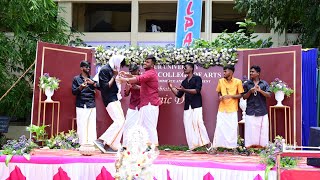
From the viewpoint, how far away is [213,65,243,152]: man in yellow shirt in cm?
786

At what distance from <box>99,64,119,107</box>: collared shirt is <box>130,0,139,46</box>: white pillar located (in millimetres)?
7389

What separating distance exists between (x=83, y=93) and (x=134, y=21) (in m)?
6.88

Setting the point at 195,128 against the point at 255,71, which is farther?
the point at 195,128

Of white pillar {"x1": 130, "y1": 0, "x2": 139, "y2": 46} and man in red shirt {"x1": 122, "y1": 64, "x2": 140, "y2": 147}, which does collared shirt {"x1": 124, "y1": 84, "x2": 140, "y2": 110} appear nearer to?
man in red shirt {"x1": 122, "y1": 64, "x2": 140, "y2": 147}

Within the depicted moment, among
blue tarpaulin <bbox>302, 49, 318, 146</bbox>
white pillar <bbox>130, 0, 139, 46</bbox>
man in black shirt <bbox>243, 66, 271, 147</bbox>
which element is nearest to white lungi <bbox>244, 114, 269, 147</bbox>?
man in black shirt <bbox>243, 66, 271, 147</bbox>

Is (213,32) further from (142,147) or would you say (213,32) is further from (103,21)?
(142,147)

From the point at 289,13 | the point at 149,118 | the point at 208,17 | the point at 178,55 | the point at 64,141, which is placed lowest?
the point at 64,141

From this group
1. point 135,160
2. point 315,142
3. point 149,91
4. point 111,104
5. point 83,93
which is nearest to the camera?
point 135,160

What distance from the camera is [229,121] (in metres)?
7.88

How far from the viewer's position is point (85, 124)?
8.23m

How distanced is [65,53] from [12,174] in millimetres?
3240

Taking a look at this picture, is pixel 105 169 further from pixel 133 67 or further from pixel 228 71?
pixel 228 71

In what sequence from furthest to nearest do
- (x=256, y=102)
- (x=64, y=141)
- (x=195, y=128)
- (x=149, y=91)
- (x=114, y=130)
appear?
1. (x=64, y=141)
2. (x=195, y=128)
3. (x=256, y=102)
4. (x=149, y=91)
5. (x=114, y=130)

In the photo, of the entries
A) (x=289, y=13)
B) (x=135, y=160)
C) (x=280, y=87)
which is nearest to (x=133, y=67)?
(x=280, y=87)
